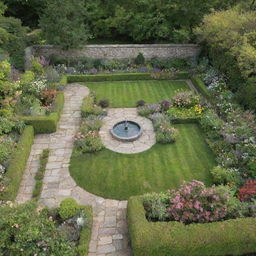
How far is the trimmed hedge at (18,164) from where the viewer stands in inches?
437

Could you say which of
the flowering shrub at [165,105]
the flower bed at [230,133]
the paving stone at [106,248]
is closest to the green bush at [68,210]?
the paving stone at [106,248]

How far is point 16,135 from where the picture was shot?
1415 centimetres

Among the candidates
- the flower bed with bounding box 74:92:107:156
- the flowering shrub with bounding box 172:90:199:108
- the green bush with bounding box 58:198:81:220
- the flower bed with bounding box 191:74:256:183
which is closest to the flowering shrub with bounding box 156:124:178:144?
the flower bed with bounding box 191:74:256:183

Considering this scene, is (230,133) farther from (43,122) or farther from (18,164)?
(18,164)

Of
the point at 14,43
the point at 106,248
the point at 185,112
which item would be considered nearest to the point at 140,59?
the point at 185,112

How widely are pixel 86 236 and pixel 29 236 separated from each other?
1.77m

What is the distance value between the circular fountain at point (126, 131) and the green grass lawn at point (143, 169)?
1.16 m

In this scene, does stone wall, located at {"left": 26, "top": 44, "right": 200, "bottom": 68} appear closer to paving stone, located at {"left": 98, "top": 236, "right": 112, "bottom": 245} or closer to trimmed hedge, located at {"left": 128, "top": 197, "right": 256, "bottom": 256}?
paving stone, located at {"left": 98, "top": 236, "right": 112, "bottom": 245}

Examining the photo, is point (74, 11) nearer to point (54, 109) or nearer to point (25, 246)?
point (54, 109)

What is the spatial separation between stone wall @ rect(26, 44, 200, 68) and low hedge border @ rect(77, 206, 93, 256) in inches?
626

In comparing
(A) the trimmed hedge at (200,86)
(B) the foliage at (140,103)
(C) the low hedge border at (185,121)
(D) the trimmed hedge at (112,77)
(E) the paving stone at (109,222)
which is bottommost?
(E) the paving stone at (109,222)

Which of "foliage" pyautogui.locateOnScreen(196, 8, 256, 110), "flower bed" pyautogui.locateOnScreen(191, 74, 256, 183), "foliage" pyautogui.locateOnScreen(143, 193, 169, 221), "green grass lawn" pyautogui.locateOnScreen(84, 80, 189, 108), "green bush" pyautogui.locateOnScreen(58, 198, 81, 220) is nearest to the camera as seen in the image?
"foliage" pyautogui.locateOnScreen(143, 193, 169, 221)

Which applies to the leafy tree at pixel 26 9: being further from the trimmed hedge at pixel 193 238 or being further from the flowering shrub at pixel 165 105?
the trimmed hedge at pixel 193 238

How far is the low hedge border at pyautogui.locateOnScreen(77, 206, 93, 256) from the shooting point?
884 cm
